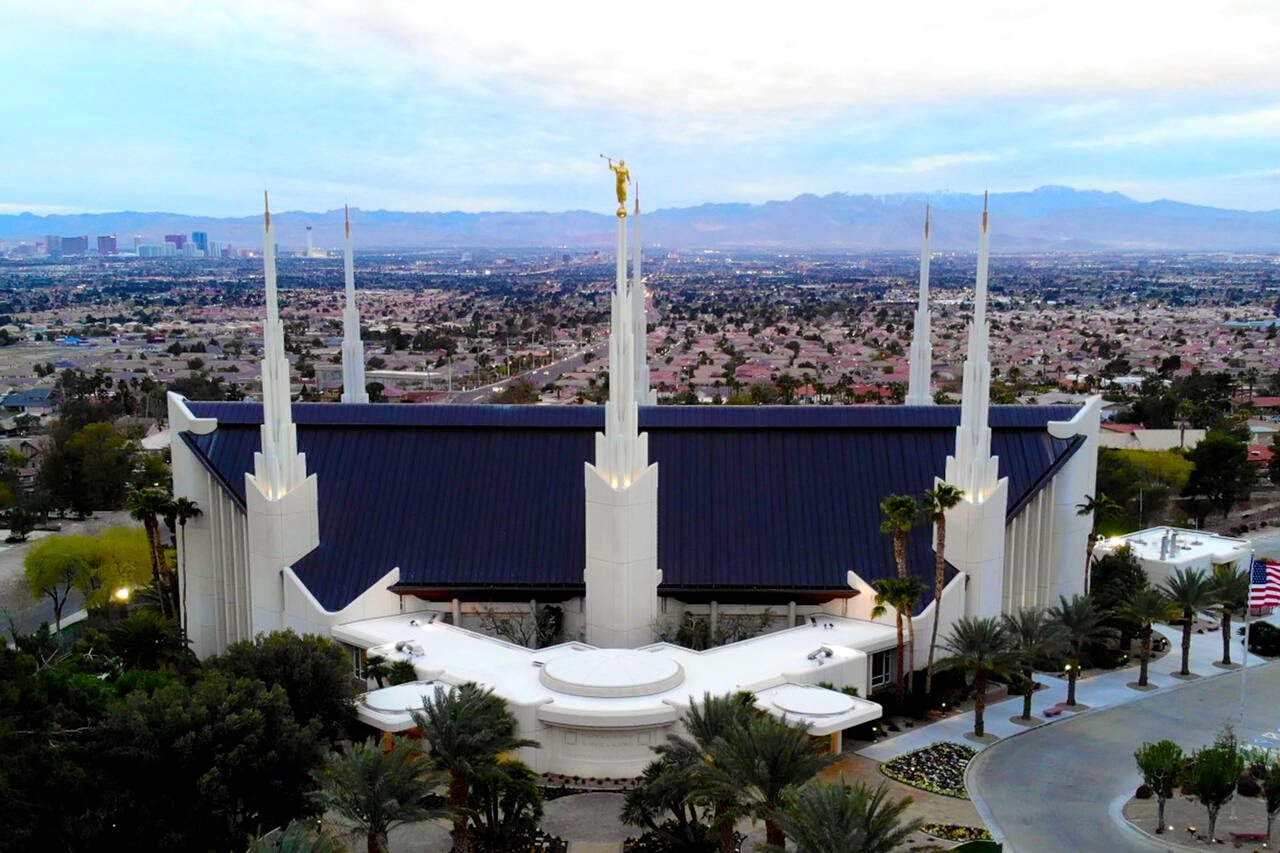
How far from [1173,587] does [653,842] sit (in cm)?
2078

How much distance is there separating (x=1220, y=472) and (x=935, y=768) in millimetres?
41356

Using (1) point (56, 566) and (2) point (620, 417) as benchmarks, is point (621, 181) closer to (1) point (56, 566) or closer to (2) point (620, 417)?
(2) point (620, 417)

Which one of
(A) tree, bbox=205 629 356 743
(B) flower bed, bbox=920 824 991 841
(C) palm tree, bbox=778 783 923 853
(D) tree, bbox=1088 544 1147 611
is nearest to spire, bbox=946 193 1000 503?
(D) tree, bbox=1088 544 1147 611

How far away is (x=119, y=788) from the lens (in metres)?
22.5

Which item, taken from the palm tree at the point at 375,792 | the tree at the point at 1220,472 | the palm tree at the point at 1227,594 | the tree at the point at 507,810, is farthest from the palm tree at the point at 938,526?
the tree at the point at 1220,472

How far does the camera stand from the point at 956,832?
25672 mm

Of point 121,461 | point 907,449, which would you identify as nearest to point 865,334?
point 121,461

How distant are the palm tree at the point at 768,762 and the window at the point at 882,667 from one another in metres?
12.6

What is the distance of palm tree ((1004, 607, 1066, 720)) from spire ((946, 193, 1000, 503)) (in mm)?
4347

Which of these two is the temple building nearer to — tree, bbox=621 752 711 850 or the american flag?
tree, bbox=621 752 711 850

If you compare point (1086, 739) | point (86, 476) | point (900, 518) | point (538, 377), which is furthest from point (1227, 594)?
point (538, 377)

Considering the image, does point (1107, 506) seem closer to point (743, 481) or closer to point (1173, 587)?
point (1173, 587)

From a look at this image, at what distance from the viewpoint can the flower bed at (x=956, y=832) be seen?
83.2 ft

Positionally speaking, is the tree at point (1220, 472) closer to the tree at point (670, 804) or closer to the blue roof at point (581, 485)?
the blue roof at point (581, 485)
